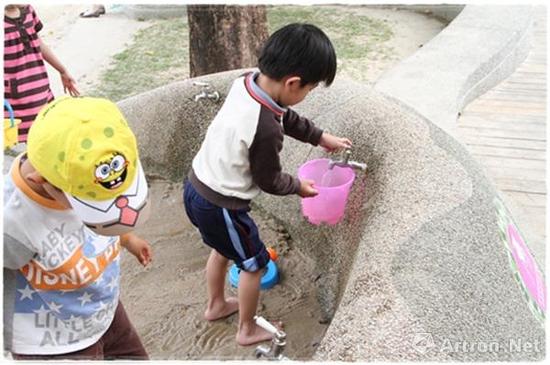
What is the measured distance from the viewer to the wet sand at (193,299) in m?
2.70

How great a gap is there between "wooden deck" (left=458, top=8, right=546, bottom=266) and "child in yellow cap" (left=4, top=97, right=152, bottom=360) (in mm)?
1936

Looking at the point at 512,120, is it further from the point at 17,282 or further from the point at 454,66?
the point at 17,282

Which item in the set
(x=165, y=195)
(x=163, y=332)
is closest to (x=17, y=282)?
(x=163, y=332)

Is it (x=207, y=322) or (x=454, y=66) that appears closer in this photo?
(x=207, y=322)

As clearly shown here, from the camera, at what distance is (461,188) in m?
2.33

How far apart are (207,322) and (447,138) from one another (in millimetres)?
1351

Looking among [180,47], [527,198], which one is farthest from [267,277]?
[180,47]

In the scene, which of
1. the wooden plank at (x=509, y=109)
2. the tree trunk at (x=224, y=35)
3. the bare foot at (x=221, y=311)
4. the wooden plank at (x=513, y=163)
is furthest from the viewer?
the tree trunk at (x=224, y=35)

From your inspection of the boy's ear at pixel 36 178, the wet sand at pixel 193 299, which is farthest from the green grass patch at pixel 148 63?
the boy's ear at pixel 36 178

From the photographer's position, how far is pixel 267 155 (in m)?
2.19

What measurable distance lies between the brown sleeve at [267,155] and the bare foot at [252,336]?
71 centimetres

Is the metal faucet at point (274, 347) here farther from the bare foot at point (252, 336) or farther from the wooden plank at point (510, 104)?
the wooden plank at point (510, 104)

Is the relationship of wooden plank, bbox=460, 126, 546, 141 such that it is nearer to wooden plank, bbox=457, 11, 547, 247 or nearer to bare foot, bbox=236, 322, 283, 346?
wooden plank, bbox=457, 11, 547, 247

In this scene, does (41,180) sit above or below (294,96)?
above
